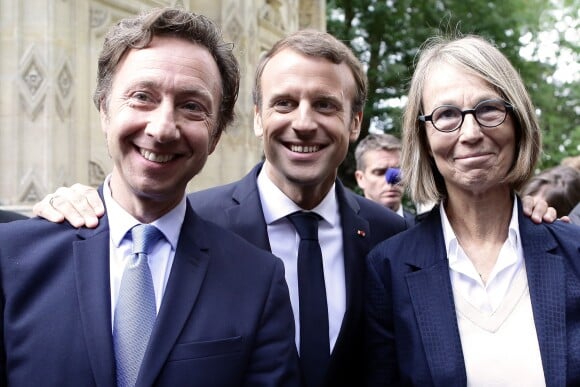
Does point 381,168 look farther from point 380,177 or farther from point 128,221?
point 128,221

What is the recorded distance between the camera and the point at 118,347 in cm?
204

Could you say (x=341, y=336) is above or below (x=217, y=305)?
below

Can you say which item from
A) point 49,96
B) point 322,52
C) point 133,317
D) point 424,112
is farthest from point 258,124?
point 49,96

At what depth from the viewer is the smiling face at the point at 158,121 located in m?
2.15

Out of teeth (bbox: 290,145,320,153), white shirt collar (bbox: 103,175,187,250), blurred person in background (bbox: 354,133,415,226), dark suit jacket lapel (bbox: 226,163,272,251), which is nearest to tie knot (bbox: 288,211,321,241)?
dark suit jacket lapel (bbox: 226,163,272,251)

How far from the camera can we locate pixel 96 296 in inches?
80.3

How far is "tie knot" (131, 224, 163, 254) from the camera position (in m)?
2.15

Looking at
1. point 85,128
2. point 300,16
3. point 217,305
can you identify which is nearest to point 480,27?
point 300,16

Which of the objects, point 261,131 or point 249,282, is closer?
point 249,282

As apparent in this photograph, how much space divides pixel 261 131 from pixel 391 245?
79 centimetres

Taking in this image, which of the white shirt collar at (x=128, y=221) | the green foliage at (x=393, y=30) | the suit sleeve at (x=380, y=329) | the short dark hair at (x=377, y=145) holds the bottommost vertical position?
the suit sleeve at (x=380, y=329)

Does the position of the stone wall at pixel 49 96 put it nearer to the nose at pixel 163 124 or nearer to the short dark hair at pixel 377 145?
the short dark hair at pixel 377 145

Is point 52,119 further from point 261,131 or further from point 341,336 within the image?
point 341,336

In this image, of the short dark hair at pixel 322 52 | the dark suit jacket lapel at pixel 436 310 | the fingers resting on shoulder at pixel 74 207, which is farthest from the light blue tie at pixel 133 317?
the short dark hair at pixel 322 52
